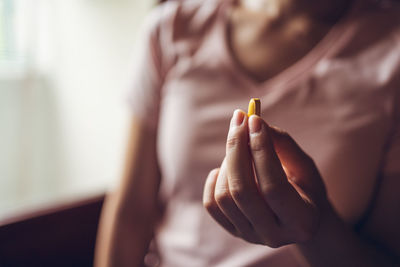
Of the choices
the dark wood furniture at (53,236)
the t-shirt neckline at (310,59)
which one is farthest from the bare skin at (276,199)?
the dark wood furniture at (53,236)

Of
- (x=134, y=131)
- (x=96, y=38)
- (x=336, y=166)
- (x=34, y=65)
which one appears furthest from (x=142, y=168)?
(x=34, y=65)

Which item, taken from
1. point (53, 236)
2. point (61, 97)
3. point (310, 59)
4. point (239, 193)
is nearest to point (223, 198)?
point (239, 193)

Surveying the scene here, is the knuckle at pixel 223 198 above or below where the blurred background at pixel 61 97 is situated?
above

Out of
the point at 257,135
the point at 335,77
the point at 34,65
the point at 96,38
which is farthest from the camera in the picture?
the point at 34,65

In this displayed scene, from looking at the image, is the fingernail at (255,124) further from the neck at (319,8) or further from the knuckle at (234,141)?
the neck at (319,8)

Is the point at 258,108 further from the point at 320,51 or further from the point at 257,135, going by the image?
the point at 320,51

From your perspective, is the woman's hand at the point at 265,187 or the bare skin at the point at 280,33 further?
the bare skin at the point at 280,33
